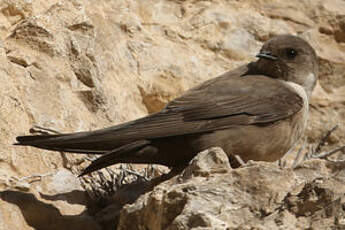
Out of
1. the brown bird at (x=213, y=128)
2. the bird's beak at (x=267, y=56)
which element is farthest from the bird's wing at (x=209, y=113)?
the bird's beak at (x=267, y=56)

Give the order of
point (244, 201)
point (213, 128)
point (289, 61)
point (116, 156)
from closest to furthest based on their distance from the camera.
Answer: point (244, 201)
point (116, 156)
point (213, 128)
point (289, 61)

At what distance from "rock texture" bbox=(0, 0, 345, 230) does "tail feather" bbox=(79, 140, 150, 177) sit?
0.27 m

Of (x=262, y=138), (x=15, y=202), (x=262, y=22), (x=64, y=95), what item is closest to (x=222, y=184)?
(x=15, y=202)

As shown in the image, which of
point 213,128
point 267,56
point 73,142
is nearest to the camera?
point 73,142

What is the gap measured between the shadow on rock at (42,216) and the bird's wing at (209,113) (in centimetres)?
36

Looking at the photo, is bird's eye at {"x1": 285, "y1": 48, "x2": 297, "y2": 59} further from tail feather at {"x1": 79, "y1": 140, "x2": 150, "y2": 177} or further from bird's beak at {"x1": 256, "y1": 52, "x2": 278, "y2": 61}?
tail feather at {"x1": 79, "y1": 140, "x2": 150, "y2": 177}

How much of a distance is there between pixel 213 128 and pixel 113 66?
1.41 meters

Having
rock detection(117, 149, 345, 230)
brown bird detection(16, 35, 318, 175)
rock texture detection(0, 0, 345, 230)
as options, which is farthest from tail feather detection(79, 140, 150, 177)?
rock detection(117, 149, 345, 230)

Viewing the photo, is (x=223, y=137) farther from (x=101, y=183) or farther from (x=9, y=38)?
(x=9, y=38)

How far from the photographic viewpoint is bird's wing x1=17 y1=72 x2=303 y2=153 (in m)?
4.82

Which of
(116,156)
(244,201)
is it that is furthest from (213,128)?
(244,201)

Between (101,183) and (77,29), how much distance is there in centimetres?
150

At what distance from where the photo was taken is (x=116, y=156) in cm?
480

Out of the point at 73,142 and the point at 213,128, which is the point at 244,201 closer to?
the point at 73,142
